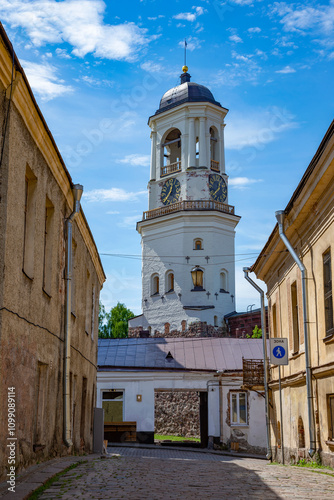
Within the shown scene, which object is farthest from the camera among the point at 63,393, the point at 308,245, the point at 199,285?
the point at 199,285

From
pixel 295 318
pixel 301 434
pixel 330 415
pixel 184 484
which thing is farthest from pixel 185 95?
pixel 184 484

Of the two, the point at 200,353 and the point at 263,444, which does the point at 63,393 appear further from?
the point at 200,353

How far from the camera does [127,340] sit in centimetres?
3656

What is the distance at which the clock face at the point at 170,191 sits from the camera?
45625 millimetres

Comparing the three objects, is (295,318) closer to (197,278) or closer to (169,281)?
(197,278)

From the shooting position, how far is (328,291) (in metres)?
12.1

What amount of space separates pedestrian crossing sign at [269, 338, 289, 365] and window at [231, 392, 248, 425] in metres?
13.0

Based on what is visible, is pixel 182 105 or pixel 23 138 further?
pixel 182 105

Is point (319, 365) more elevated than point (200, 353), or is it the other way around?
point (200, 353)

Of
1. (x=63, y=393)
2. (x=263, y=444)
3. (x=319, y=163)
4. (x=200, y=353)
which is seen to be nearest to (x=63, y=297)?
(x=63, y=393)

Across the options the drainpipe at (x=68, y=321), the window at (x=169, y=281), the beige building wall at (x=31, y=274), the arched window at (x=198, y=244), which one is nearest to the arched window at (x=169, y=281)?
the window at (x=169, y=281)

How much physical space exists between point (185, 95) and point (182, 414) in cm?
2236

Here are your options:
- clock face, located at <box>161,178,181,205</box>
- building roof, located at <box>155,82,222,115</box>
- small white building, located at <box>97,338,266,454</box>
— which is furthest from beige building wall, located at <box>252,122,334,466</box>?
building roof, located at <box>155,82,222,115</box>

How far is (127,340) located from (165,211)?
1208cm
